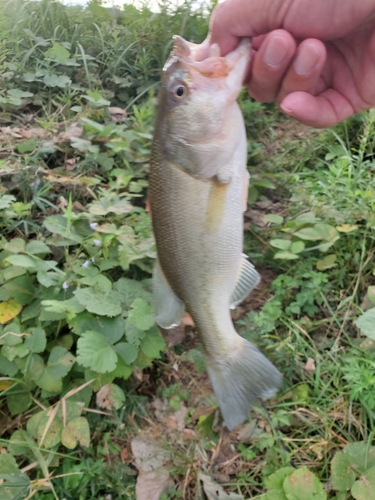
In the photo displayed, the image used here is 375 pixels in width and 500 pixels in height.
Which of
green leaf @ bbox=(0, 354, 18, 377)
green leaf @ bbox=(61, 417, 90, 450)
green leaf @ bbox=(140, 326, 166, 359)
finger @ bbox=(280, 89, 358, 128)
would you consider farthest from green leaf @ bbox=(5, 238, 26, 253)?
finger @ bbox=(280, 89, 358, 128)

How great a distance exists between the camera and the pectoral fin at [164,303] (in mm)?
1568

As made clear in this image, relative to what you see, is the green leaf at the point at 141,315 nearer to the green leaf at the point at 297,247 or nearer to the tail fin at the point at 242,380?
the tail fin at the point at 242,380

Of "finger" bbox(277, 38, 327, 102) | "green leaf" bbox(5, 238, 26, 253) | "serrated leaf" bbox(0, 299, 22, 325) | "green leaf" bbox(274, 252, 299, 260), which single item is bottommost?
"serrated leaf" bbox(0, 299, 22, 325)

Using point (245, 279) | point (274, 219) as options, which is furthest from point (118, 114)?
point (245, 279)

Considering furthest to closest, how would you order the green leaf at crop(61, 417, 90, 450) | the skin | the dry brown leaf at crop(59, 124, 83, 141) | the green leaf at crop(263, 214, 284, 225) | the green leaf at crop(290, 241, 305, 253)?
the dry brown leaf at crop(59, 124, 83, 141)
the green leaf at crop(263, 214, 284, 225)
the green leaf at crop(290, 241, 305, 253)
the green leaf at crop(61, 417, 90, 450)
the skin

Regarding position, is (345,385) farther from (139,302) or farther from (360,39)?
(360,39)

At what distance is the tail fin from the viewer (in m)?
1.55

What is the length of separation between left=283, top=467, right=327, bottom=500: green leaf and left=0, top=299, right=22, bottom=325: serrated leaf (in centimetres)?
156

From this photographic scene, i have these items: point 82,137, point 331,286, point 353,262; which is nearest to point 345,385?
point 331,286

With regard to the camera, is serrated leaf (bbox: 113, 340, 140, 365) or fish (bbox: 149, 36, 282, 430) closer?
fish (bbox: 149, 36, 282, 430)

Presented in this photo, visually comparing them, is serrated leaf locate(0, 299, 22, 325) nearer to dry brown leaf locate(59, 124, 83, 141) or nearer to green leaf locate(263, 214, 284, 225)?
dry brown leaf locate(59, 124, 83, 141)

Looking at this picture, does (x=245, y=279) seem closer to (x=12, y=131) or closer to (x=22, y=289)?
(x=22, y=289)

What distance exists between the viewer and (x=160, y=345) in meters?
2.08

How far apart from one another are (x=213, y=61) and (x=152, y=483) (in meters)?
1.92
